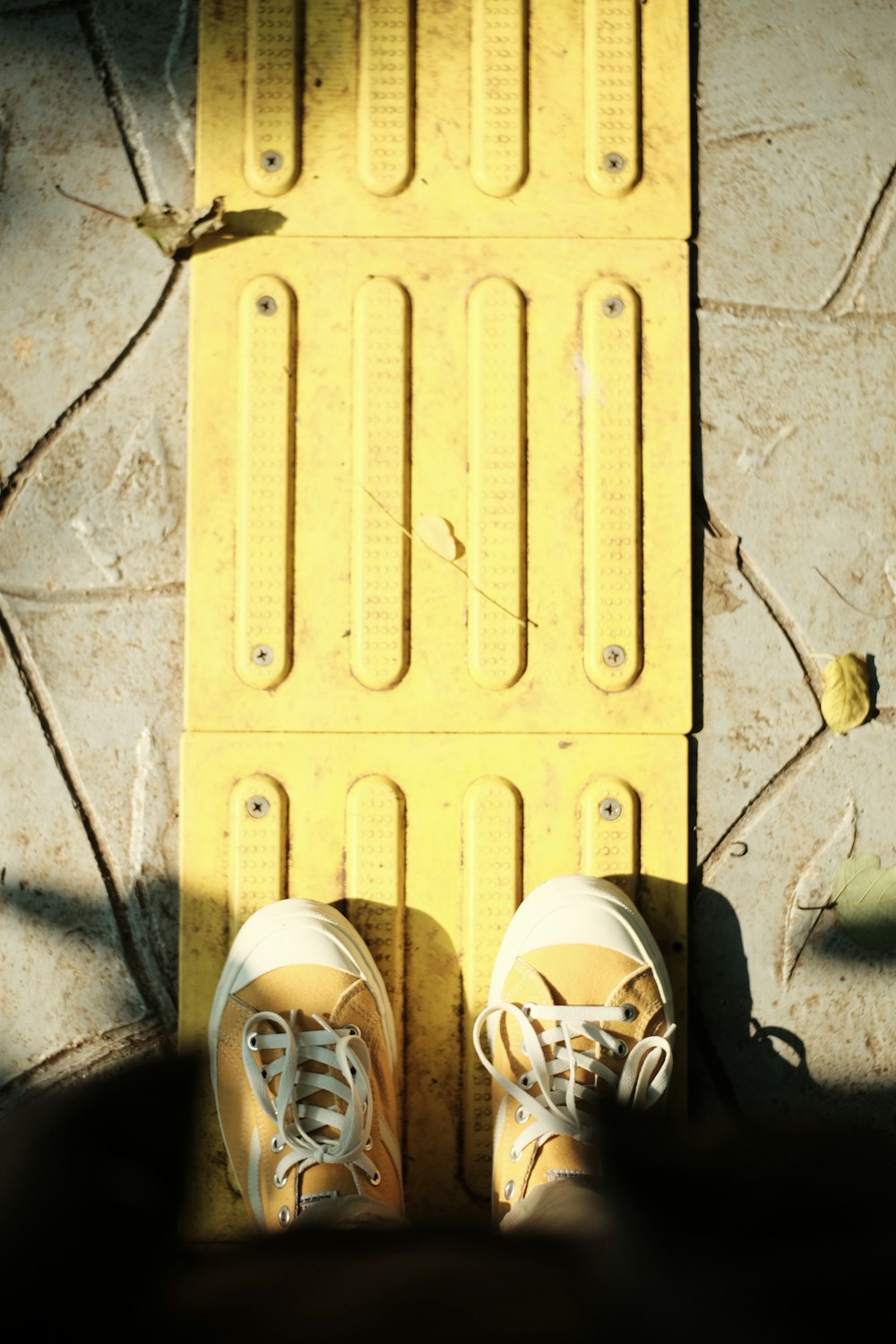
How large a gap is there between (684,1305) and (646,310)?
135 centimetres

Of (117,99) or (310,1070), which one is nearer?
(310,1070)

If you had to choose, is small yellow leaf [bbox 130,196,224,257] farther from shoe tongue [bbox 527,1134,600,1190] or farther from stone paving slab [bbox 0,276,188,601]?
shoe tongue [bbox 527,1134,600,1190]

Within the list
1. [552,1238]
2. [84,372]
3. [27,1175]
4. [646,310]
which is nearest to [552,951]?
[552,1238]

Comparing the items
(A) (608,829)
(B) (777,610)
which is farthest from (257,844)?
(B) (777,610)

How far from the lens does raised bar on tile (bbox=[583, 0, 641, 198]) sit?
1.62 m

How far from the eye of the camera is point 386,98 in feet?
5.28

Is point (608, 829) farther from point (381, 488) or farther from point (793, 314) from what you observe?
point (793, 314)

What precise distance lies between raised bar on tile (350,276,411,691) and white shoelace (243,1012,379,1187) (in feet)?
1.69

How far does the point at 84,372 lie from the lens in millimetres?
1649

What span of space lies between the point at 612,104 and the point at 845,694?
98cm

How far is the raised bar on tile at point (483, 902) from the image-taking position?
1578 millimetres

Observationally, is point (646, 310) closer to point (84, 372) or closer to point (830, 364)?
point (830, 364)

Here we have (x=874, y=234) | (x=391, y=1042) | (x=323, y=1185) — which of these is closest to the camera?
(x=323, y=1185)

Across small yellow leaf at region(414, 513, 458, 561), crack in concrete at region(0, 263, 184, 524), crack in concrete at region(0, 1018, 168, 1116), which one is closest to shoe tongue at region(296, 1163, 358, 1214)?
crack in concrete at region(0, 1018, 168, 1116)
